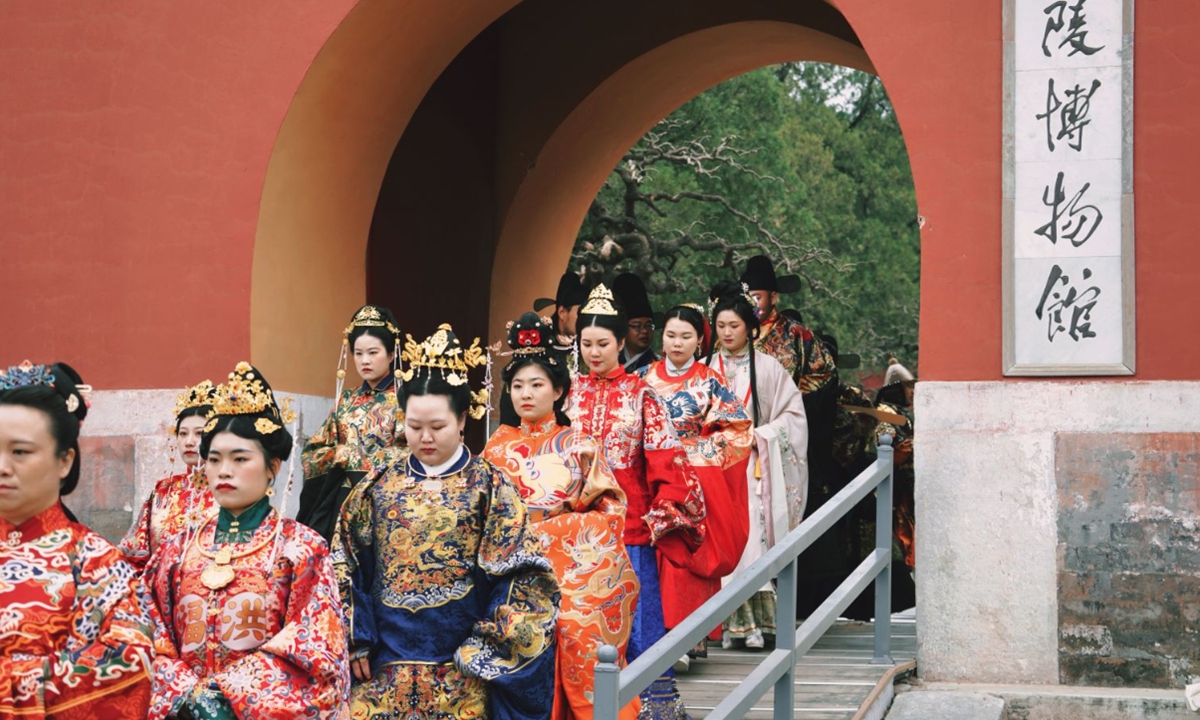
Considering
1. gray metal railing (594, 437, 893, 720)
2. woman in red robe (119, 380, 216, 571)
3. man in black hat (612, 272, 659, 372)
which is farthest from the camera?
man in black hat (612, 272, 659, 372)

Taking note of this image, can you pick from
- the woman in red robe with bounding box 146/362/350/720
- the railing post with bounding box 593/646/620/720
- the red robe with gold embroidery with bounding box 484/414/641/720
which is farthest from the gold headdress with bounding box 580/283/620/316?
the railing post with bounding box 593/646/620/720

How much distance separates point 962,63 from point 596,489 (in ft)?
7.74

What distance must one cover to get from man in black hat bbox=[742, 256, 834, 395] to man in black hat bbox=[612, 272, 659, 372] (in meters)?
0.54

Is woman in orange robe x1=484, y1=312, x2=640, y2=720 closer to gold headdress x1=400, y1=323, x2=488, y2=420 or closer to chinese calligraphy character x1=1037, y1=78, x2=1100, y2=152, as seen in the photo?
gold headdress x1=400, y1=323, x2=488, y2=420

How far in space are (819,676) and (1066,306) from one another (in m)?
1.76

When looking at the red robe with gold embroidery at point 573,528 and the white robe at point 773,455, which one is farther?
the white robe at point 773,455

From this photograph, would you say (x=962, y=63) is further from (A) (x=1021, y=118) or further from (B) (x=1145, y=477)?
(B) (x=1145, y=477)

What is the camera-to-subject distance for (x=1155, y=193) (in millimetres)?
6203

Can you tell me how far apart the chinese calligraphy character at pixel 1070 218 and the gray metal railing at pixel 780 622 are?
3.45 feet

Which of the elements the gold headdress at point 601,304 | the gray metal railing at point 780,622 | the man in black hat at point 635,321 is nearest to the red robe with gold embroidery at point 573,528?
the gray metal railing at point 780,622

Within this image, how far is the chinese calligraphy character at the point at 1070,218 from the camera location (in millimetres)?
6238

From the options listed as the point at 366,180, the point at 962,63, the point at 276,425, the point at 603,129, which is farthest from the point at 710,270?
the point at 276,425

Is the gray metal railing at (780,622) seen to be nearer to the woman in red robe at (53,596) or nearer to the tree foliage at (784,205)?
the woman in red robe at (53,596)

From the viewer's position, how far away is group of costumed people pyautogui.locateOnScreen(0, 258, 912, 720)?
3.57m
